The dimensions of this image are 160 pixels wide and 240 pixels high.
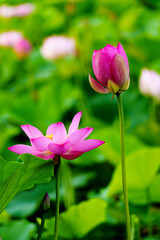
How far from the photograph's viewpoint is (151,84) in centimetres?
117

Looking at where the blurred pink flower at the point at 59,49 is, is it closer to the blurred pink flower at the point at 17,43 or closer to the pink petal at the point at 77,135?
the blurred pink flower at the point at 17,43

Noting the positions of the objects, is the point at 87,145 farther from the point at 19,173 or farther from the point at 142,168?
the point at 142,168

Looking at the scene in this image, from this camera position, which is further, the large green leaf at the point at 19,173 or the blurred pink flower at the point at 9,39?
the blurred pink flower at the point at 9,39

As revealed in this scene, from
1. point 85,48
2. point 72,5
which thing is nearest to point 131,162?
point 85,48

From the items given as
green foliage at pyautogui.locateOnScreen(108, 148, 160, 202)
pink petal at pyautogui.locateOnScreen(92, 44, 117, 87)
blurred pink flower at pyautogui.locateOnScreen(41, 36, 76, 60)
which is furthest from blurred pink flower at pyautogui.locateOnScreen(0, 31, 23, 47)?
pink petal at pyautogui.locateOnScreen(92, 44, 117, 87)

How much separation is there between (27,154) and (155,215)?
494mm

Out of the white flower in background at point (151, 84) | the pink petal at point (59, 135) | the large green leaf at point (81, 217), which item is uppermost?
the pink petal at point (59, 135)

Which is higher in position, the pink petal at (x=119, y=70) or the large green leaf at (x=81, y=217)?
the pink petal at (x=119, y=70)

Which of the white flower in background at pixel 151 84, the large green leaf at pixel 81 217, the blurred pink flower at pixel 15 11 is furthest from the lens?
the blurred pink flower at pixel 15 11

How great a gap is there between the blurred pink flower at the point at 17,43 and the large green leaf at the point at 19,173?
Answer: 1323 millimetres

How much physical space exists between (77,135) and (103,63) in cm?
9

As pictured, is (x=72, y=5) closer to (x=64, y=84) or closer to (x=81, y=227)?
(x=64, y=84)

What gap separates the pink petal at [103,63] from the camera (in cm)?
44

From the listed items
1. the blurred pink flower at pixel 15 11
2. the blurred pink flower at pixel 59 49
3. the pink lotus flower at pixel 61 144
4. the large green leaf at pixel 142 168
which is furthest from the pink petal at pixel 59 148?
the blurred pink flower at pixel 15 11
